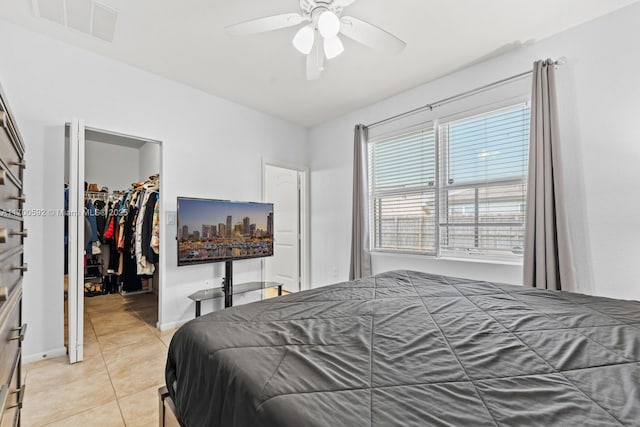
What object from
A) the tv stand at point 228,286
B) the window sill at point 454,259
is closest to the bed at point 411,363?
the window sill at point 454,259

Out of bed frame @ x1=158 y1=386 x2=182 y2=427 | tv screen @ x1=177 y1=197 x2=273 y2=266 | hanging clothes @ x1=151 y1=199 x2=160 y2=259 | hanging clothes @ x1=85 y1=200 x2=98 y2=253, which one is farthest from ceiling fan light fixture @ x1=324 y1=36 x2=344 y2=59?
hanging clothes @ x1=85 y1=200 x2=98 y2=253

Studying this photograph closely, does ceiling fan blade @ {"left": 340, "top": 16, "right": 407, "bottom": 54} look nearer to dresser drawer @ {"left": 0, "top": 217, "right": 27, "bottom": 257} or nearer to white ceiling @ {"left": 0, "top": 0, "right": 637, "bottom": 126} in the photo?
white ceiling @ {"left": 0, "top": 0, "right": 637, "bottom": 126}

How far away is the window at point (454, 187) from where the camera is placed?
2.61 meters

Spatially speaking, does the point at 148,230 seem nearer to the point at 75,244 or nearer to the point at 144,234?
the point at 144,234

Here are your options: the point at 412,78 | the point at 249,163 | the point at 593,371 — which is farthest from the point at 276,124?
the point at 593,371

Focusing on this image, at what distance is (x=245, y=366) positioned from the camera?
0.81 metres

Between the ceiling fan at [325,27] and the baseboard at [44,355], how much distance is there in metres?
2.80

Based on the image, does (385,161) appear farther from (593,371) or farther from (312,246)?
(593,371)

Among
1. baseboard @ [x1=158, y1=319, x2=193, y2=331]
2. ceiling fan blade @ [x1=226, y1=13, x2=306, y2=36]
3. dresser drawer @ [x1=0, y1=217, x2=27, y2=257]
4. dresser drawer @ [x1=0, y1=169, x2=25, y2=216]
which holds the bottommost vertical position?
baseboard @ [x1=158, y1=319, x2=193, y2=331]

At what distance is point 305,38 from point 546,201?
2162mm

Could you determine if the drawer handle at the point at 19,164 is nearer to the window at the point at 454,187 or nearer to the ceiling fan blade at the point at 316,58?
the ceiling fan blade at the point at 316,58

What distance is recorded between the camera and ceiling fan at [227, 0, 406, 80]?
171 cm

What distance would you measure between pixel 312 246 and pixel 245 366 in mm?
3563

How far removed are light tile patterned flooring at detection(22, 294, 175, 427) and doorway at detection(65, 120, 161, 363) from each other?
35 millimetres
